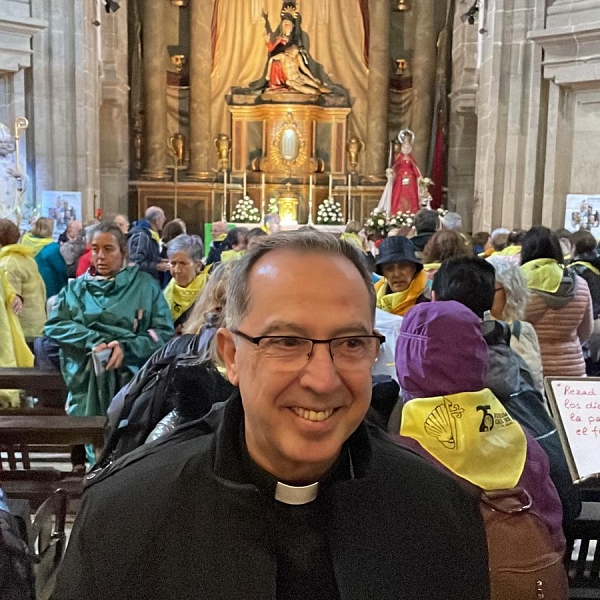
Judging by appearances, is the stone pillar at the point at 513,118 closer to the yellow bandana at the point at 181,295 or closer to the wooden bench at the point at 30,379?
the yellow bandana at the point at 181,295

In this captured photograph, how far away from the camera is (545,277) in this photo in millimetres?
4168

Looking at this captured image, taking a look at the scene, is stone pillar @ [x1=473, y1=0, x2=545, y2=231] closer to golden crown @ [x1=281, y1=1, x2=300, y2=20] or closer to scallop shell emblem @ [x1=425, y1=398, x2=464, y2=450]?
golden crown @ [x1=281, y1=1, x2=300, y2=20]

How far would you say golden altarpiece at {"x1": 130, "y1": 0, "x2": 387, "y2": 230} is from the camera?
1711cm

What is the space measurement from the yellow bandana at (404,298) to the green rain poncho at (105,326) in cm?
123

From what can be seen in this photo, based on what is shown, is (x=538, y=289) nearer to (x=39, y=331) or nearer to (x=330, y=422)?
(x=330, y=422)

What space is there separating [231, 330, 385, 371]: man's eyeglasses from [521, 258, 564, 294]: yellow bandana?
9.96 feet

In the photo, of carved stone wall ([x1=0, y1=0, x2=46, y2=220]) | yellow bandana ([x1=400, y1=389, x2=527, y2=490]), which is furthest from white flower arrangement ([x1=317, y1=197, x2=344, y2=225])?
yellow bandana ([x1=400, y1=389, x2=527, y2=490])

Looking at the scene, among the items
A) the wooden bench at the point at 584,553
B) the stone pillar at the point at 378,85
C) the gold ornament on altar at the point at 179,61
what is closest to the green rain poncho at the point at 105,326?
the wooden bench at the point at 584,553

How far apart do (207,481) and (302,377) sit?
0.25m

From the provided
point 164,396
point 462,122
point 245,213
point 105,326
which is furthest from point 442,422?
point 462,122

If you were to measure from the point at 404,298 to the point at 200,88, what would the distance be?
14.3m

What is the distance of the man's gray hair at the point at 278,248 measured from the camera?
1312mm

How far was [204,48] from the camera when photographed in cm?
1719

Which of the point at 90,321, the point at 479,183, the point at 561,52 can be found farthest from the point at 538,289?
the point at 479,183
